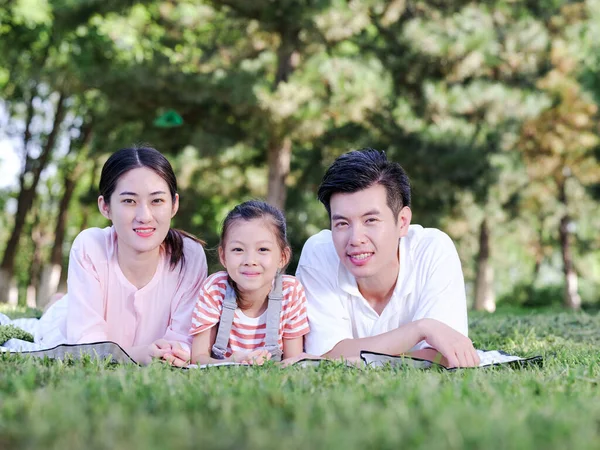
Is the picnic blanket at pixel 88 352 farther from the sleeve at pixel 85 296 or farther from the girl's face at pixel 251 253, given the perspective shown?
the girl's face at pixel 251 253

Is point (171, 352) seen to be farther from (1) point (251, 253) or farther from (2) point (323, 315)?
(2) point (323, 315)

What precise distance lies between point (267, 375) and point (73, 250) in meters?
1.94

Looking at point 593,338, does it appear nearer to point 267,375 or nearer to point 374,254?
point 374,254

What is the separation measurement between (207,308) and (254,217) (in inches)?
23.6

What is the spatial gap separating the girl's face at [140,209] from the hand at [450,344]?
64.5 inches

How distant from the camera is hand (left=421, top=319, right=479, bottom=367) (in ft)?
11.9

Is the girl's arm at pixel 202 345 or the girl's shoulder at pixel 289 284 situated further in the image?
the girl's shoulder at pixel 289 284

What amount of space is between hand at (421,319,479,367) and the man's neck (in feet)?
1.51

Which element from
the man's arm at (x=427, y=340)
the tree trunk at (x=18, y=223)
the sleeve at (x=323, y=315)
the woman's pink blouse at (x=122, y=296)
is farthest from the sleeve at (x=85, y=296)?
the tree trunk at (x=18, y=223)

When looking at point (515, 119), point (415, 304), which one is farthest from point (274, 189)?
point (415, 304)

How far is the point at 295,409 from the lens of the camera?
2.03m

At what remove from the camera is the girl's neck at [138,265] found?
4.31 meters

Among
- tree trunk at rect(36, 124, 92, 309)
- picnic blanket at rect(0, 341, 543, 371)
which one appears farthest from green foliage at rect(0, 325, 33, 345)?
tree trunk at rect(36, 124, 92, 309)

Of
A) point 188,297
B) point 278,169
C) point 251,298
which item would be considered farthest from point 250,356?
point 278,169
